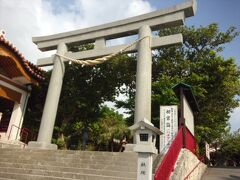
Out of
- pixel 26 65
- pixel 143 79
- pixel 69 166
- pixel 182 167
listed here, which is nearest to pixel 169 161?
pixel 182 167

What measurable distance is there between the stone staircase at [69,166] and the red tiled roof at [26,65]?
5.17 meters

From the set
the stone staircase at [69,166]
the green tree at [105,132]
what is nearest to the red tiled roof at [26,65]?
the stone staircase at [69,166]

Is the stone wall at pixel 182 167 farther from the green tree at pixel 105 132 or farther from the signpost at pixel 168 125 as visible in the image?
the green tree at pixel 105 132

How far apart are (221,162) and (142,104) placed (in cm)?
2295

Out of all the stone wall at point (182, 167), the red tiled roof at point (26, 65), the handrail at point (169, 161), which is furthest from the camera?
the red tiled roof at point (26, 65)

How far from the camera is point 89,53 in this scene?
1345 centimetres

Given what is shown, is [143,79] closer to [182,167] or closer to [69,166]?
[182,167]

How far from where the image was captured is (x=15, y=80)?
14188 millimetres

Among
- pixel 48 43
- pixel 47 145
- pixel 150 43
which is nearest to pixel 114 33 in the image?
pixel 150 43

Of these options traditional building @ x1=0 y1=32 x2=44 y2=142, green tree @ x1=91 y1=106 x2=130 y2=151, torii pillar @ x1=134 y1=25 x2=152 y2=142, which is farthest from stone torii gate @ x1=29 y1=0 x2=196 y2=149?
green tree @ x1=91 y1=106 x2=130 y2=151

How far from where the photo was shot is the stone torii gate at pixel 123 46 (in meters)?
10.9

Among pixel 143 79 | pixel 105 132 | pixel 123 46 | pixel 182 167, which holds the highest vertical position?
pixel 123 46

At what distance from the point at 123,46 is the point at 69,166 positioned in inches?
254

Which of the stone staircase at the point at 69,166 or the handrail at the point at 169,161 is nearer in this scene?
the handrail at the point at 169,161
